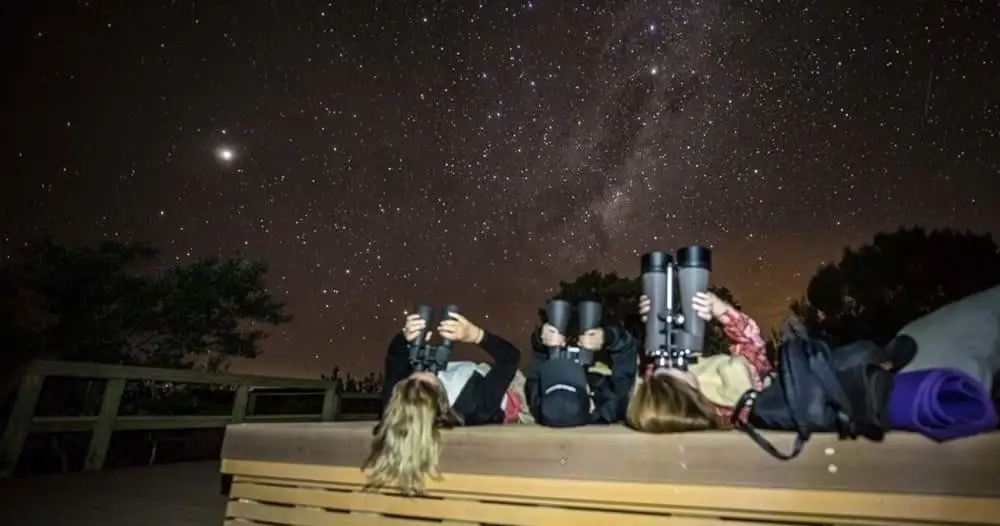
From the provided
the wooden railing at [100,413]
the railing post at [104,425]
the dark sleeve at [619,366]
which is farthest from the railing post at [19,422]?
the dark sleeve at [619,366]

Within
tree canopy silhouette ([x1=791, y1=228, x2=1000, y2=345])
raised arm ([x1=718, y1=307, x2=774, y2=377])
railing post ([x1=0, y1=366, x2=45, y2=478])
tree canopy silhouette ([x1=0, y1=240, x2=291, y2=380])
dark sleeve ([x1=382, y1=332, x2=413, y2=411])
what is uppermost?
tree canopy silhouette ([x1=791, y1=228, x2=1000, y2=345])

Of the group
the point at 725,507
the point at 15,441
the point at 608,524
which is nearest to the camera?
the point at 725,507

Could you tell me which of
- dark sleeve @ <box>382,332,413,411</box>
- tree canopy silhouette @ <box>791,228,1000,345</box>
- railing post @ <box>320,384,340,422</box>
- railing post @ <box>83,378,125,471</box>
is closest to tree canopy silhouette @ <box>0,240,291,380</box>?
railing post @ <box>320,384,340,422</box>

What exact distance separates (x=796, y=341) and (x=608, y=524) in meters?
0.74

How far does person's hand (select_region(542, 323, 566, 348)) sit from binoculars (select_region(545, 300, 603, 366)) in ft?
0.04

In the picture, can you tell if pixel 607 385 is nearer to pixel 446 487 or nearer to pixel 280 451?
pixel 446 487

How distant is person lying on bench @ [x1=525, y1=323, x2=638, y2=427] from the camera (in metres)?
2.15

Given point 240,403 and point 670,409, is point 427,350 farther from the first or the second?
point 240,403

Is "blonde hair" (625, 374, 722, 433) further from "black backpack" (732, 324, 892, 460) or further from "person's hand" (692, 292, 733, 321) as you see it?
"person's hand" (692, 292, 733, 321)

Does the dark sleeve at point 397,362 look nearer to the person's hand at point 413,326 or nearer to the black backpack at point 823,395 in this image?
the person's hand at point 413,326

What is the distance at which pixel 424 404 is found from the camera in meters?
2.14

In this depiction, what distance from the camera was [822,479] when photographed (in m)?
1.44

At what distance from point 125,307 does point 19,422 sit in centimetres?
556

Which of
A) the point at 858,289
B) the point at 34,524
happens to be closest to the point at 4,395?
the point at 34,524
